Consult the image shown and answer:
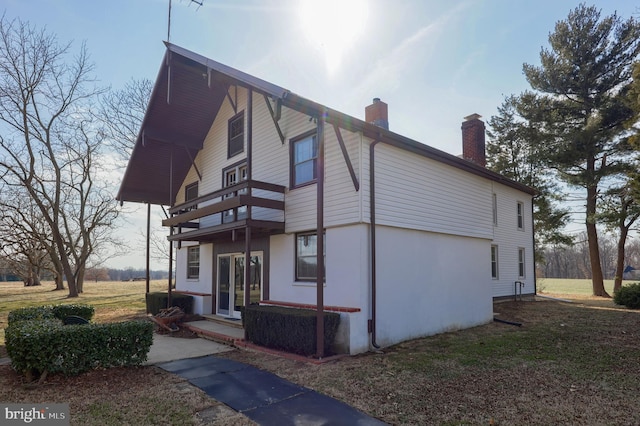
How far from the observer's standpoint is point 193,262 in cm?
1555

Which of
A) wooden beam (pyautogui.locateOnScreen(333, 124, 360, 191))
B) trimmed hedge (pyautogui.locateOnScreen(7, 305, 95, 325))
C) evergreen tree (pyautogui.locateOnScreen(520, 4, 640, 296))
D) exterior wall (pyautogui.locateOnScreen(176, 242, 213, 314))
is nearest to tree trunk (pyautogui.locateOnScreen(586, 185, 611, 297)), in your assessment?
evergreen tree (pyautogui.locateOnScreen(520, 4, 640, 296))

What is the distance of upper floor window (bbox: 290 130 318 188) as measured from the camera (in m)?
9.84

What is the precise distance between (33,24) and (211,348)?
22.5 meters

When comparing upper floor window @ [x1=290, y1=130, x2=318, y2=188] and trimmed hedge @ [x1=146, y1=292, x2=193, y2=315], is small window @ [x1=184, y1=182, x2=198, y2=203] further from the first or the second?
upper floor window @ [x1=290, y1=130, x2=318, y2=188]

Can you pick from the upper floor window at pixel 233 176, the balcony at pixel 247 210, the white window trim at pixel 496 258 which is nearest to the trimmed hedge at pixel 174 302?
the balcony at pixel 247 210

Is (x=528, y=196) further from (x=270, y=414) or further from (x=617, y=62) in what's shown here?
(x=270, y=414)

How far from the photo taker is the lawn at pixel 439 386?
477 centimetres

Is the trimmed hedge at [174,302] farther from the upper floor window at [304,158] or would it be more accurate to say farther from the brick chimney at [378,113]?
the brick chimney at [378,113]

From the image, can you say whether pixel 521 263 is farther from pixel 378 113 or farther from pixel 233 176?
pixel 233 176

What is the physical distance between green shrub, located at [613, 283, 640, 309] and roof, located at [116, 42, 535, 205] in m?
5.54

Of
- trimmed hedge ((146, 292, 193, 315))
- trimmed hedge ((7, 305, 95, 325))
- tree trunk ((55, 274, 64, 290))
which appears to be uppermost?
trimmed hedge ((7, 305, 95, 325))

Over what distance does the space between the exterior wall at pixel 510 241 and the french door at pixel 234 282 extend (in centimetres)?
1021

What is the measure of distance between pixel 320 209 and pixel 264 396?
3550 mm

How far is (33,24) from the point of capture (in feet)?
70.1
